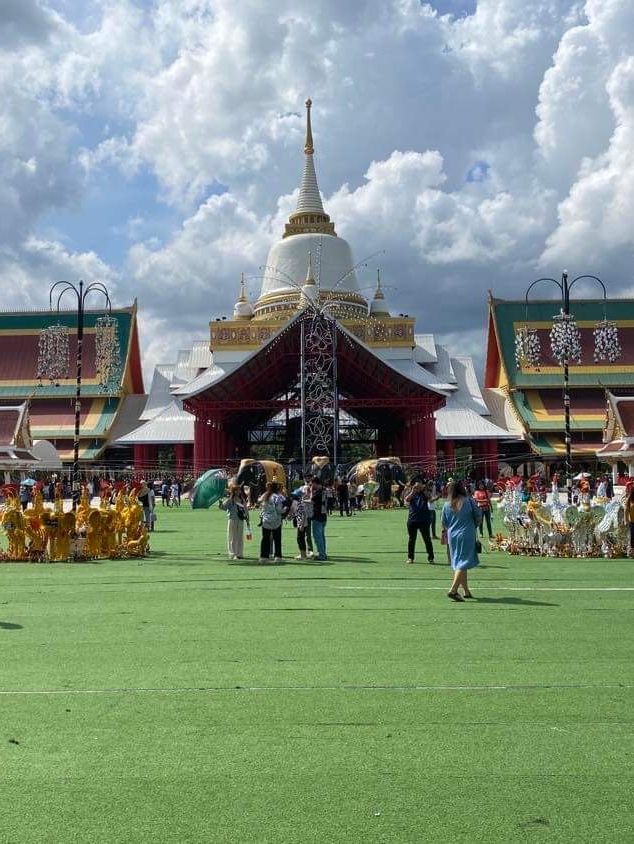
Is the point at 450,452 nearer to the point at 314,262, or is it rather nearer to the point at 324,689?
the point at 314,262

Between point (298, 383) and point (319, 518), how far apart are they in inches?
1171

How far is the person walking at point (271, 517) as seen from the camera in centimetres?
1273

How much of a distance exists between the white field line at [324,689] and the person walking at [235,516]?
7.53 meters

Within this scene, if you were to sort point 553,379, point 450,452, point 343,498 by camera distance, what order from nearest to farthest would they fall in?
1. point 343,498
2. point 450,452
3. point 553,379

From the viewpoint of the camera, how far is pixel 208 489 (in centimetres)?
2950

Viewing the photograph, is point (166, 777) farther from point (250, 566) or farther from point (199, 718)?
point (250, 566)

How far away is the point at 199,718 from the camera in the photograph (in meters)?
4.99

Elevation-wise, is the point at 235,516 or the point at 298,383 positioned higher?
the point at 298,383

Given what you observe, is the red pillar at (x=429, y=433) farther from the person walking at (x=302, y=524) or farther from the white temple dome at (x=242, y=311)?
the person walking at (x=302, y=524)

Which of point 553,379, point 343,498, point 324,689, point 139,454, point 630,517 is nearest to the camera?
point 324,689

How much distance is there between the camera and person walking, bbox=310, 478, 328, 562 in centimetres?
1341

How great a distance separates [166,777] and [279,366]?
36.9m

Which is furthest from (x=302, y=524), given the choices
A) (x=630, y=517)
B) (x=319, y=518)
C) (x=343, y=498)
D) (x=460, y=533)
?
(x=343, y=498)

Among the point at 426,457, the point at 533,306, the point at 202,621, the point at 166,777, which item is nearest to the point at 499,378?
the point at 533,306
